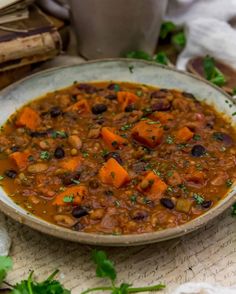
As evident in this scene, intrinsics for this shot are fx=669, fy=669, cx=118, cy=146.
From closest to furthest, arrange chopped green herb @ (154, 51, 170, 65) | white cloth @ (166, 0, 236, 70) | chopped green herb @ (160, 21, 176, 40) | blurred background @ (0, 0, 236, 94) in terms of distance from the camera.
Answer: blurred background @ (0, 0, 236, 94) → chopped green herb @ (154, 51, 170, 65) → white cloth @ (166, 0, 236, 70) → chopped green herb @ (160, 21, 176, 40)

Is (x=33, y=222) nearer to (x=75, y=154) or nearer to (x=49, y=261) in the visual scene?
(x=49, y=261)

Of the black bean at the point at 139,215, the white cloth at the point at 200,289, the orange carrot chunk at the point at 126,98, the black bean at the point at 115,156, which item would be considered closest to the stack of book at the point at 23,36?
the orange carrot chunk at the point at 126,98

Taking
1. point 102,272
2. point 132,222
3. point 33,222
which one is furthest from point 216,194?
point 33,222

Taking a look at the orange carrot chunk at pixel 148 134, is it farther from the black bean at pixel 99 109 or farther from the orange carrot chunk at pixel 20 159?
the orange carrot chunk at pixel 20 159

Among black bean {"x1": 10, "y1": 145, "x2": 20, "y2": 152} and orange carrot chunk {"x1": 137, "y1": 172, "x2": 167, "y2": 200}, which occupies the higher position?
orange carrot chunk {"x1": 137, "y1": 172, "x2": 167, "y2": 200}

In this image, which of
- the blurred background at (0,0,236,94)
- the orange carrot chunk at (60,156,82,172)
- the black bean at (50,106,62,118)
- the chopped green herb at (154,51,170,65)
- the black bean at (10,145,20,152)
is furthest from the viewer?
the chopped green herb at (154,51,170,65)

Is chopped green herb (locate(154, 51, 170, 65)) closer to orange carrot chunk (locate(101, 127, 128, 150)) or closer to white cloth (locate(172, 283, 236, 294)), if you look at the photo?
orange carrot chunk (locate(101, 127, 128, 150))

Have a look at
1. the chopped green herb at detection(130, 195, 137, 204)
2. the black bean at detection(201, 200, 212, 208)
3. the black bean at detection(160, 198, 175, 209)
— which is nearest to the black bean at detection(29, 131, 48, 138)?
the chopped green herb at detection(130, 195, 137, 204)
